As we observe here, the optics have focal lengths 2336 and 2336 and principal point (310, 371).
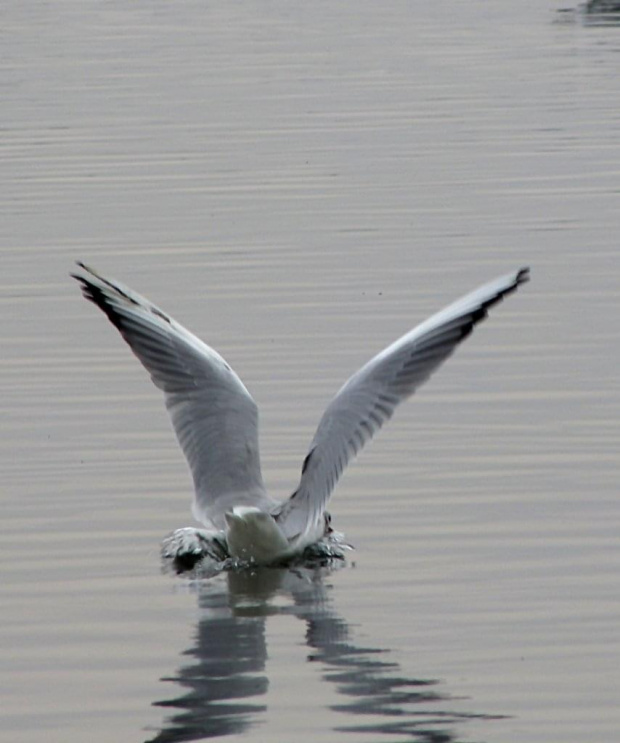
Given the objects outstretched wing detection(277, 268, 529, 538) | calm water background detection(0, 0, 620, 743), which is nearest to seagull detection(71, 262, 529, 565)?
outstretched wing detection(277, 268, 529, 538)

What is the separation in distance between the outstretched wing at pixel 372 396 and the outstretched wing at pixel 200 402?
26 cm

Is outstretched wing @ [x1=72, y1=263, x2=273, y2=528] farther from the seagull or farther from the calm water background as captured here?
the calm water background

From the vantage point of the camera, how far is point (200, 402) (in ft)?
33.6

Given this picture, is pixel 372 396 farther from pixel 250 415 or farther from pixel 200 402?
pixel 200 402

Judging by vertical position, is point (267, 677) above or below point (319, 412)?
below

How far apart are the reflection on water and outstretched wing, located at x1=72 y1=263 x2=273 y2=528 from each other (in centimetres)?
58

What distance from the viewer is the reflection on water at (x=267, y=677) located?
7121 millimetres

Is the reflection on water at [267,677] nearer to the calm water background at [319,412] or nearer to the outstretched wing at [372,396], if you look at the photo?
the calm water background at [319,412]

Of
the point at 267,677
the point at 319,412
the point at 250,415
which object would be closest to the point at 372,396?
the point at 250,415

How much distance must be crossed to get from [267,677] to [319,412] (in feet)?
13.4

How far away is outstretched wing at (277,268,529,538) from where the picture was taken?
941cm

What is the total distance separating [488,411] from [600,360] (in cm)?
134

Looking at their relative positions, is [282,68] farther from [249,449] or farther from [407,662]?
[407,662]

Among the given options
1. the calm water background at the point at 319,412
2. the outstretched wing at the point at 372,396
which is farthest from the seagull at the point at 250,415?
the calm water background at the point at 319,412
